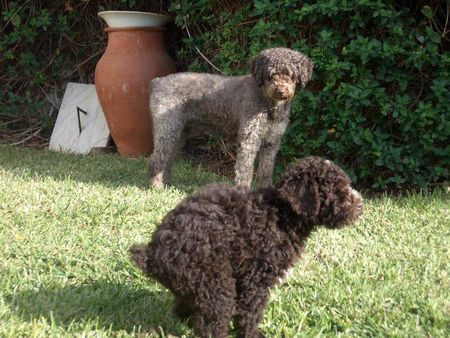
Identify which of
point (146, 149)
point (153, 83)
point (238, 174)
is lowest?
point (146, 149)

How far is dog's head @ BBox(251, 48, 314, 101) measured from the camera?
4.53 meters

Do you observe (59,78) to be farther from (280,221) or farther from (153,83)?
(280,221)

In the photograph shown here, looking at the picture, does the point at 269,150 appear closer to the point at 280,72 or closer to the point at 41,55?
the point at 280,72

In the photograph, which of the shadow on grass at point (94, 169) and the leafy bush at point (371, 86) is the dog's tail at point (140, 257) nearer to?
the shadow on grass at point (94, 169)

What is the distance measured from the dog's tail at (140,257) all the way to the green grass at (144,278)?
36 cm

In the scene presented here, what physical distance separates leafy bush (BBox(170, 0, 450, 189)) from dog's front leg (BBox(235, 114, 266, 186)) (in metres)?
0.67

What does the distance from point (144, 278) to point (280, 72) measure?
2.43m

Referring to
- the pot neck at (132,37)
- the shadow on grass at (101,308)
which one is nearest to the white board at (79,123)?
the pot neck at (132,37)

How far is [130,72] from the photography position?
677 cm

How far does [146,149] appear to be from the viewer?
7.09 meters

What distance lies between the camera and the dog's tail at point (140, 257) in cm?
240

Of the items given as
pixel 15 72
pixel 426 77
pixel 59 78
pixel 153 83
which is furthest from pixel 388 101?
pixel 15 72

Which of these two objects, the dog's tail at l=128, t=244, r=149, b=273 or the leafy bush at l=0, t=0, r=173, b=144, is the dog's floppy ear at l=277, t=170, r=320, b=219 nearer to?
the dog's tail at l=128, t=244, r=149, b=273

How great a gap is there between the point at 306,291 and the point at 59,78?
724cm
